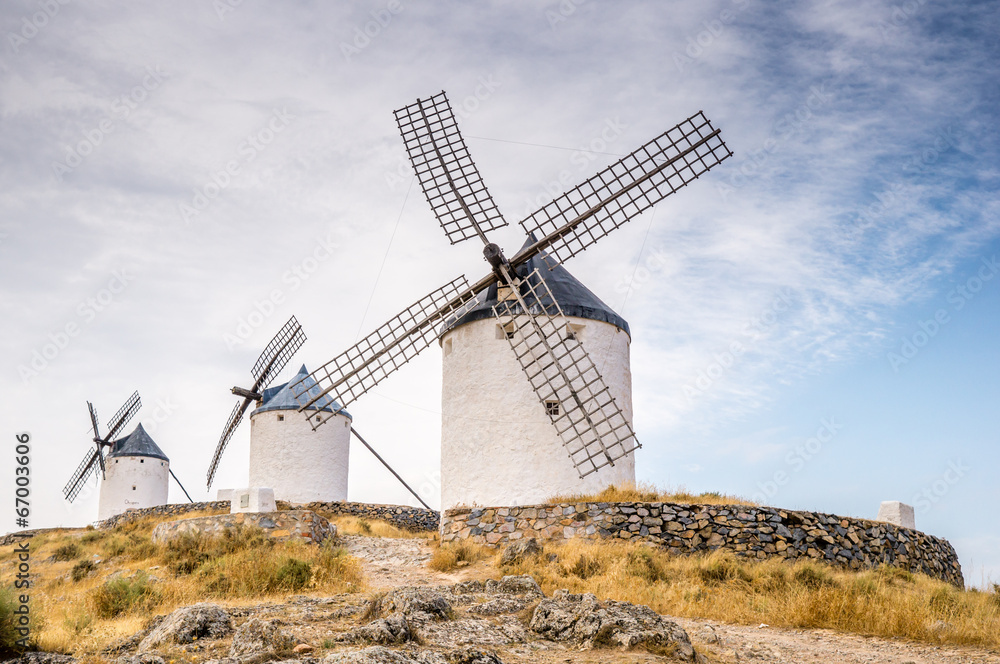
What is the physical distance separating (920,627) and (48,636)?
7625mm

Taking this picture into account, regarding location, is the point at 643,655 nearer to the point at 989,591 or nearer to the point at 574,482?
the point at 989,591

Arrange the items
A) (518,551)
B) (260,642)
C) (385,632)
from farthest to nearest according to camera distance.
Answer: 1. (518,551)
2. (385,632)
3. (260,642)

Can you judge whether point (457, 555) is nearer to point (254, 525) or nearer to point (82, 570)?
point (254, 525)

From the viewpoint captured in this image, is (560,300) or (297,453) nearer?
(560,300)

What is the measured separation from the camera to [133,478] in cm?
3031

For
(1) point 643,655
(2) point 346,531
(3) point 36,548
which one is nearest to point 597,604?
(1) point 643,655

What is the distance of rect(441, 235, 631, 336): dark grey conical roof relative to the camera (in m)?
15.0

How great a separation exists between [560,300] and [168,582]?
775cm

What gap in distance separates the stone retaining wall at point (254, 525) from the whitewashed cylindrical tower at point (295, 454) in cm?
873

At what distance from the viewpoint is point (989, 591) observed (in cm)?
1023

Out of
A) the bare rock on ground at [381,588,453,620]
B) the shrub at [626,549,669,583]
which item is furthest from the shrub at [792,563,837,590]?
the bare rock on ground at [381,588,453,620]

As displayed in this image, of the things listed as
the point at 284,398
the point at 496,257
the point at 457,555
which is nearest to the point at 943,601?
the point at 457,555

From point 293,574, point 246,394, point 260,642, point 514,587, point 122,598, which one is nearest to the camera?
point 260,642

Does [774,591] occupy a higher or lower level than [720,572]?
lower
